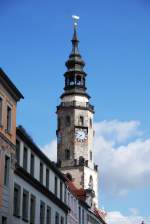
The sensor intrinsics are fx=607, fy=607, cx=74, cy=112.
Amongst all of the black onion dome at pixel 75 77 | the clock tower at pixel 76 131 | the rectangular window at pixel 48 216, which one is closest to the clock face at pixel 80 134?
the clock tower at pixel 76 131

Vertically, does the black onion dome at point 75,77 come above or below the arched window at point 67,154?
above

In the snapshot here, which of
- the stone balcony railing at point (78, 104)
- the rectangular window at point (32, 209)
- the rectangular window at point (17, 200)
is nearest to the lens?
the rectangular window at point (17, 200)

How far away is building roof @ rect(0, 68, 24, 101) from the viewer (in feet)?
127

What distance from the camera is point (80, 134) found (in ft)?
410

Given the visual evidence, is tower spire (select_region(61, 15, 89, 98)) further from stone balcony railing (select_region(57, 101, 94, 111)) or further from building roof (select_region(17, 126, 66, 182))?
building roof (select_region(17, 126, 66, 182))

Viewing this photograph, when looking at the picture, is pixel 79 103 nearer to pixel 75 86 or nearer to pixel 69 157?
pixel 75 86

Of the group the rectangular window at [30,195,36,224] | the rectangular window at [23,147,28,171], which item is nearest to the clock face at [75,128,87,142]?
the rectangular window at [30,195,36,224]

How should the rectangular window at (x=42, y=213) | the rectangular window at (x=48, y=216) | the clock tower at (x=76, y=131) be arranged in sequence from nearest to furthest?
the rectangular window at (x=42, y=213), the rectangular window at (x=48, y=216), the clock tower at (x=76, y=131)

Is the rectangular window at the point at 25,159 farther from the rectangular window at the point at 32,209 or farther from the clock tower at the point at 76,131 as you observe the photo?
the clock tower at the point at 76,131

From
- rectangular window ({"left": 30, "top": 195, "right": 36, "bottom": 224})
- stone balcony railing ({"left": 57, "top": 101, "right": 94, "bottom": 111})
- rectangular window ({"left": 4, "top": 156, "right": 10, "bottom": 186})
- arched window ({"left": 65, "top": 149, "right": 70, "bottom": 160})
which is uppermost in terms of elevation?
stone balcony railing ({"left": 57, "top": 101, "right": 94, "bottom": 111})

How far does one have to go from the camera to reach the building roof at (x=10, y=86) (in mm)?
38656

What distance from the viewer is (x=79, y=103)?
12738 centimetres

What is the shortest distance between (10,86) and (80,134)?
85097 millimetres

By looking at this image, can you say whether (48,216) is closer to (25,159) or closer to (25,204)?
(25,204)
